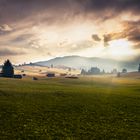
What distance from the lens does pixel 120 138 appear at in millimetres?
22594

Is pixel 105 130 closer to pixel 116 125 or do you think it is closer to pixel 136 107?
pixel 116 125

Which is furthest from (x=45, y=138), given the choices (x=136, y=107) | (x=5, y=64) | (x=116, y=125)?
(x=5, y=64)

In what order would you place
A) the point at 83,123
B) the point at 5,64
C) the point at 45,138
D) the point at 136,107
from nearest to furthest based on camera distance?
the point at 45,138 → the point at 83,123 → the point at 136,107 → the point at 5,64

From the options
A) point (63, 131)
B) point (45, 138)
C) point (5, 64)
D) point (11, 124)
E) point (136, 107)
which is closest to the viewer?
point (45, 138)

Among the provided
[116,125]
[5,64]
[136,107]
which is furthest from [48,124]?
[5,64]

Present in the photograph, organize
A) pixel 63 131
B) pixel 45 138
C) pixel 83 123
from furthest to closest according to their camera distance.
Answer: pixel 83 123 < pixel 63 131 < pixel 45 138

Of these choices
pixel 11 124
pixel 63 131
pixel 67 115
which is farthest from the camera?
pixel 67 115

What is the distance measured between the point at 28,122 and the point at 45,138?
6081 millimetres

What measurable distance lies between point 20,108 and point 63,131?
12.4 meters

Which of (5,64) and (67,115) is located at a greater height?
(5,64)

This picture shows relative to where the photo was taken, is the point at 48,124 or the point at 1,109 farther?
the point at 1,109

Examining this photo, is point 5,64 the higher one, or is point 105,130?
point 5,64

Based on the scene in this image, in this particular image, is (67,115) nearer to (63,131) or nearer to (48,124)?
(48,124)

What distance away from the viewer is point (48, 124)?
26.4m
